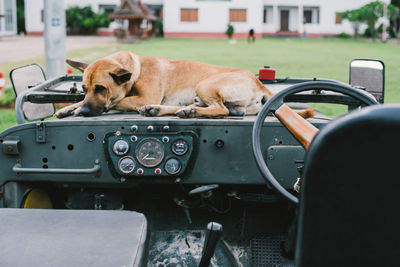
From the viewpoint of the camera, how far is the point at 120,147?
280 centimetres

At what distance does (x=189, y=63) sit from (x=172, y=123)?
1882mm

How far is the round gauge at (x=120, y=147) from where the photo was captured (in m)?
2.79

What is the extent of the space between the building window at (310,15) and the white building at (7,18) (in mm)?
29078

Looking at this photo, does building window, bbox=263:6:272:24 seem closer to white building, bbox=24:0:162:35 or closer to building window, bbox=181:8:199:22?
building window, bbox=181:8:199:22

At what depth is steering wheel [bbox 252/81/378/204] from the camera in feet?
6.06

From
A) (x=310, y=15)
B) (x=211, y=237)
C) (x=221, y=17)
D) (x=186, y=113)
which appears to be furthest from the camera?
(x=310, y=15)

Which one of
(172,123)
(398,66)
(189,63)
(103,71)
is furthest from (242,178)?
(398,66)

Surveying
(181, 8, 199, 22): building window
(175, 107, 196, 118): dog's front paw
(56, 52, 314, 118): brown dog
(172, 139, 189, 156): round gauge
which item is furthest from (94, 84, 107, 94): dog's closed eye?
(181, 8, 199, 22): building window

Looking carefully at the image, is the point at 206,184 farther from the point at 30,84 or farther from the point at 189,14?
the point at 189,14

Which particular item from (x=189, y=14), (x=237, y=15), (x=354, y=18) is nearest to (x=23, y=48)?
(x=189, y=14)

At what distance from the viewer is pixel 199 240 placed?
3359 mm

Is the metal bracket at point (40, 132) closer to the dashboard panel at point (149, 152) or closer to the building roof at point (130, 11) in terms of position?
the dashboard panel at point (149, 152)

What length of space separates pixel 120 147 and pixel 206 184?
0.53m

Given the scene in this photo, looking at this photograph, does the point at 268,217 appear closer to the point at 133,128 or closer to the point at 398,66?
the point at 133,128
